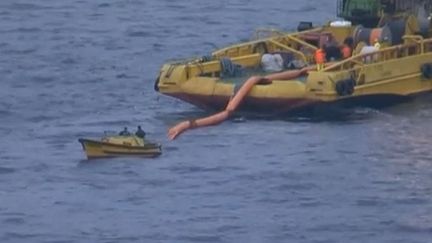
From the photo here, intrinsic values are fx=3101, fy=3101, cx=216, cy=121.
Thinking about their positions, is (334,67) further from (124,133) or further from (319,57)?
(124,133)

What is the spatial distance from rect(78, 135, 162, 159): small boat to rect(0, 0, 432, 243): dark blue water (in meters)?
0.28

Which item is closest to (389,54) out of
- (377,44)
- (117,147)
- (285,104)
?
(377,44)

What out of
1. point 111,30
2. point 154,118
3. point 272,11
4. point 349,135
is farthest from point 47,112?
point 272,11

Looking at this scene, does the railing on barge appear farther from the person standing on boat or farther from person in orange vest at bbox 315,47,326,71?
person in orange vest at bbox 315,47,326,71

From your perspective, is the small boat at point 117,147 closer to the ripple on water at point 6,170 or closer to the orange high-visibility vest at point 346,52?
the ripple on water at point 6,170

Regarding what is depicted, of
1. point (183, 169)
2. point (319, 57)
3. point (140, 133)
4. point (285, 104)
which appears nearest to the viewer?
point (183, 169)

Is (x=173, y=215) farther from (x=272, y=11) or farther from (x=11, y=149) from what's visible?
(x=272, y=11)

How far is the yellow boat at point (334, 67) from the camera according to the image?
3381 inches

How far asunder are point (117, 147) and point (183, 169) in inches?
74.1

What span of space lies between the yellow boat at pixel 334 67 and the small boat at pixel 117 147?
5413 mm

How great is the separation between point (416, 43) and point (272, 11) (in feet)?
87.4

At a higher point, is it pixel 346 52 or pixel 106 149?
pixel 346 52

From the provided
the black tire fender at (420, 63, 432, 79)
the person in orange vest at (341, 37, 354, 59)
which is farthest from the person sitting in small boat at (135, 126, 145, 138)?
the black tire fender at (420, 63, 432, 79)

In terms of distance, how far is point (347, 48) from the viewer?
90062mm
